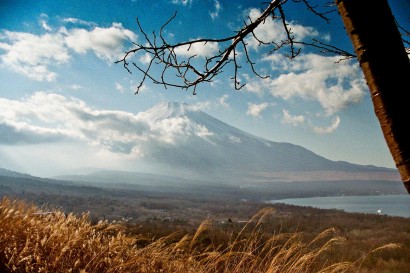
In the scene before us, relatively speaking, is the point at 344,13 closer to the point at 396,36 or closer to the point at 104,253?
the point at 396,36

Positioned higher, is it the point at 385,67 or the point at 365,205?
the point at 385,67

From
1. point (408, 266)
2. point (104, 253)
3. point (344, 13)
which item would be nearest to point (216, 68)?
point (344, 13)

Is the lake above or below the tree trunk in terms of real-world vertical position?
below

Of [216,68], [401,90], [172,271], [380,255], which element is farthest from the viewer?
[380,255]

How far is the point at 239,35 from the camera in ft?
7.21

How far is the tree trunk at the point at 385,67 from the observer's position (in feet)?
3.10

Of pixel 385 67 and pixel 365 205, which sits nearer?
pixel 385 67

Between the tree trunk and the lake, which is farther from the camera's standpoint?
the lake

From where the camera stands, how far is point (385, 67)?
3.20 ft

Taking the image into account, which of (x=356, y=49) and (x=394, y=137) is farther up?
(x=356, y=49)

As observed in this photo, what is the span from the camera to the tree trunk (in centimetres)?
95

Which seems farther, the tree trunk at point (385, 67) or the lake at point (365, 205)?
the lake at point (365, 205)

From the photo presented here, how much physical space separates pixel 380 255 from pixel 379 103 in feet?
41.1

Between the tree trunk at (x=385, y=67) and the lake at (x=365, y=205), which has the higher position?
the tree trunk at (x=385, y=67)
